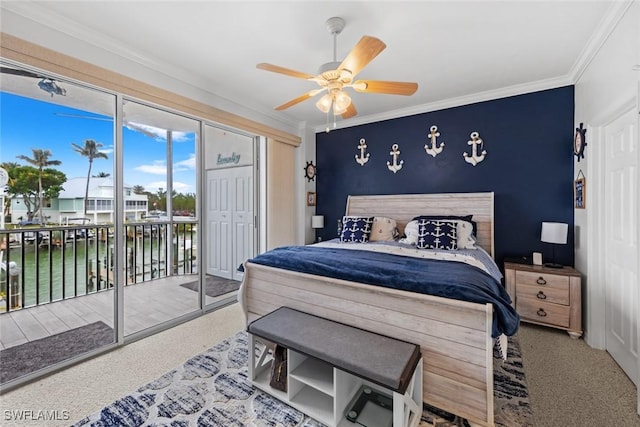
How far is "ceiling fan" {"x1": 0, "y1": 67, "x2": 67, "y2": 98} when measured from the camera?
2.09 m

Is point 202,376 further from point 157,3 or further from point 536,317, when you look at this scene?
point 536,317

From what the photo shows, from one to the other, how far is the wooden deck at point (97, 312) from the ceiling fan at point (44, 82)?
207 centimetres

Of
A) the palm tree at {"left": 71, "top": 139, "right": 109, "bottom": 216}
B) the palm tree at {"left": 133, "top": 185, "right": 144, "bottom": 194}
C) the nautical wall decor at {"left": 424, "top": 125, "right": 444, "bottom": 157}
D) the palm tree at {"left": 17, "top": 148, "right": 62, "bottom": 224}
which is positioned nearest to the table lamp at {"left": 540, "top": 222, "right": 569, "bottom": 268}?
the nautical wall decor at {"left": 424, "top": 125, "right": 444, "bottom": 157}

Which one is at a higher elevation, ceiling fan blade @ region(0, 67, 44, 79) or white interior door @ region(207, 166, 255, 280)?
ceiling fan blade @ region(0, 67, 44, 79)

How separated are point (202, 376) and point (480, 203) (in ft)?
10.9

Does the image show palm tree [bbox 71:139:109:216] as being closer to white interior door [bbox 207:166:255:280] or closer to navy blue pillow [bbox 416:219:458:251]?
white interior door [bbox 207:166:255:280]

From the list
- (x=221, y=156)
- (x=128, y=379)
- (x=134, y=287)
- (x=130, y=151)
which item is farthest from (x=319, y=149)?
(x=128, y=379)

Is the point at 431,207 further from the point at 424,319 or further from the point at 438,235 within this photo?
the point at 424,319

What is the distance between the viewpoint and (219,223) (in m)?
4.47

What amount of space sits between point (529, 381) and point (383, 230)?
6.53 ft

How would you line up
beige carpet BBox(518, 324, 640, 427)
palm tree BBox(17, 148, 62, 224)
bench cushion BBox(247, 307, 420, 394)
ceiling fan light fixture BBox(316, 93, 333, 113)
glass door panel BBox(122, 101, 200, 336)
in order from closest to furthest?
bench cushion BBox(247, 307, 420, 394)
beige carpet BBox(518, 324, 640, 427)
ceiling fan light fixture BBox(316, 93, 333, 113)
palm tree BBox(17, 148, 62, 224)
glass door panel BBox(122, 101, 200, 336)

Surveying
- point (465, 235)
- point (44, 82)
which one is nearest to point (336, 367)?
point (465, 235)

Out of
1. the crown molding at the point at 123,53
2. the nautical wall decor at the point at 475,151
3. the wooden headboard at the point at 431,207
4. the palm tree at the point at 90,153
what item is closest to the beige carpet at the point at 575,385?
the wooden headboard at the point at 431,207

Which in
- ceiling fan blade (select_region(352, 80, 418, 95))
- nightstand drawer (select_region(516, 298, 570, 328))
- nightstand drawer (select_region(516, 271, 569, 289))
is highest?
ceiling fan blade (select_region(352, 80, 418, 95))
